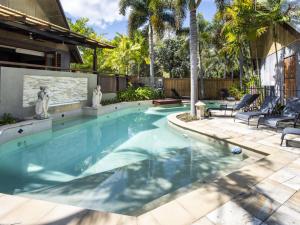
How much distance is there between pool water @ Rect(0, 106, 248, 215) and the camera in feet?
14.5

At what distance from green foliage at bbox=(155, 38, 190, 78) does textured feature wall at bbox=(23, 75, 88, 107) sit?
21.2 meters

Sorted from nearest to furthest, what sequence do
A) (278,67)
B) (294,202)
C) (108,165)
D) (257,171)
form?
(294,202) → (257,171) → (108,165) → (278,67)

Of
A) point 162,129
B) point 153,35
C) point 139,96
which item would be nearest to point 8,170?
point 162,129

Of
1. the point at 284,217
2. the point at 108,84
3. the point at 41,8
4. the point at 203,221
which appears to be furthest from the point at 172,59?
the point at 203,221

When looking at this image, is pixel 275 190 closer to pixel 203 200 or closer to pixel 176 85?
pixel 203 200

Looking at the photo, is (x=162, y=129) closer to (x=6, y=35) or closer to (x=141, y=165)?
(x=141, y=165)

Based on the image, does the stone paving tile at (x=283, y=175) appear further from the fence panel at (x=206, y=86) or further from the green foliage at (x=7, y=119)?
the fence panel at (x=206, y=86)

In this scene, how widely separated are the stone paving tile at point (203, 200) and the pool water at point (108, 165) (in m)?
0.79

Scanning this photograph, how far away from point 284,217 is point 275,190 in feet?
2.66

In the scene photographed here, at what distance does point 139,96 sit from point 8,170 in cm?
1469

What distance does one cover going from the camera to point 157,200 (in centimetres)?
418

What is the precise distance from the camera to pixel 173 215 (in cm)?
327

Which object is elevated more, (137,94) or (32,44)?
(32,44)

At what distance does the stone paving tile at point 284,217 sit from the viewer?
3.05 m
